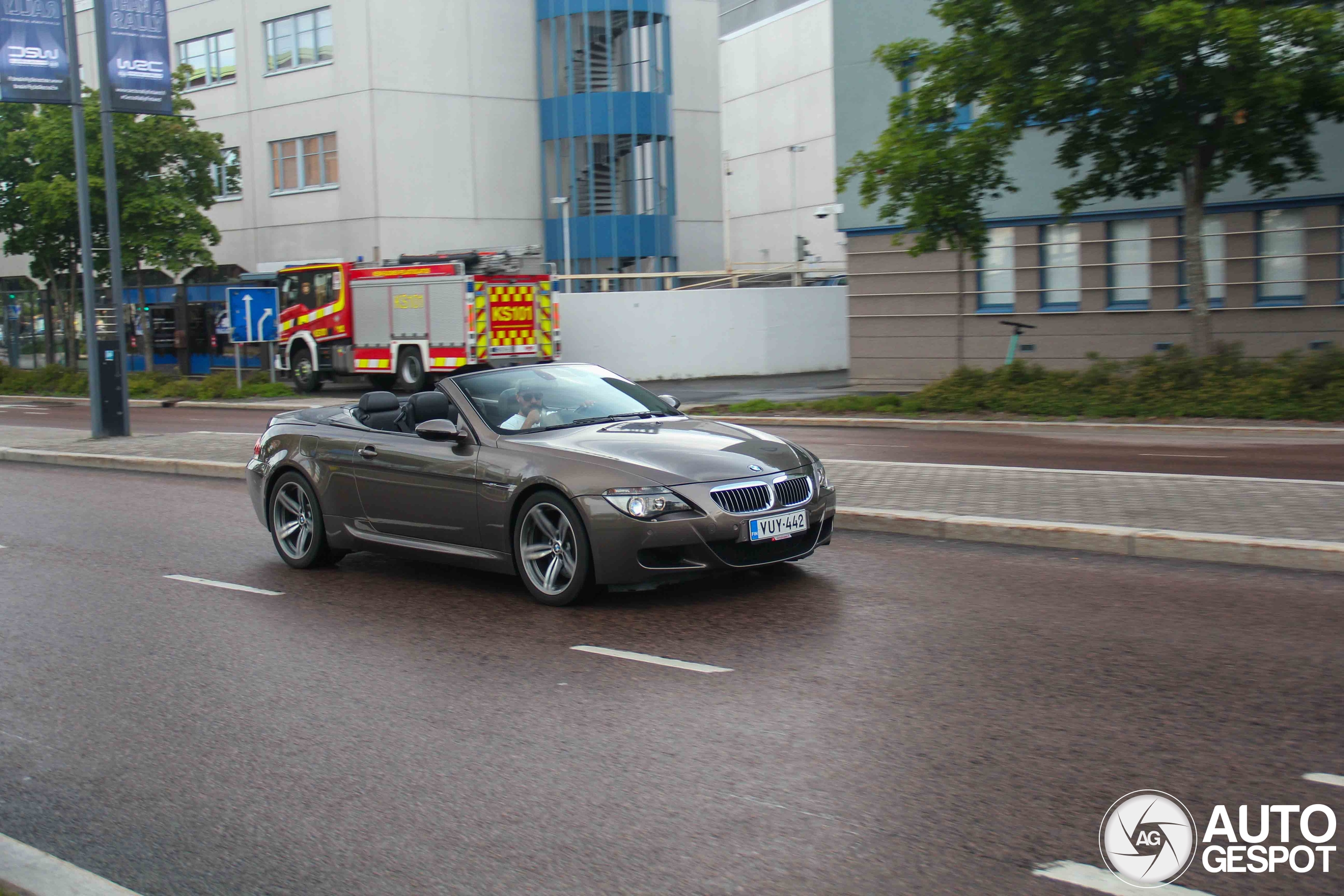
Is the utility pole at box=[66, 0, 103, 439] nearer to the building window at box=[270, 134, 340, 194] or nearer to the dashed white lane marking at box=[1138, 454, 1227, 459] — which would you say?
the dashed white lane marking at box=[1138, 454, 1227, 459]

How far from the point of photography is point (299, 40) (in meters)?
41.8

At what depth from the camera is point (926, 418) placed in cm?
1955

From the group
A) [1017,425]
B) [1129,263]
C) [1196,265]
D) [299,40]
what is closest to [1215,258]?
[1129,263]

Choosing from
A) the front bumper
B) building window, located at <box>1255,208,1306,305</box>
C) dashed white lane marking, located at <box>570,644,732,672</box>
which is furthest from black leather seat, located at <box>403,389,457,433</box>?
building window, located at <box>1255,208,1306,305</box>

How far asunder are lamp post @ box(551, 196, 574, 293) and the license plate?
97.6 ft

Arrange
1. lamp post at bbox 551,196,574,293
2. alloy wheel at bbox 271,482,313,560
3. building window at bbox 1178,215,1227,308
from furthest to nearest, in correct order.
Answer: lamp post at bbox 551,196,574,293, building window at bbox 1178,215,1227,308, alloy wheel at bbox 271,482,313,560

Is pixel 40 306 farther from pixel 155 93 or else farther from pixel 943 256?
pixel 943 256

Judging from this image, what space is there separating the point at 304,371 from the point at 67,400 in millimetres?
7134

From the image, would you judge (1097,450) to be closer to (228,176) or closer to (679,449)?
(679,449)

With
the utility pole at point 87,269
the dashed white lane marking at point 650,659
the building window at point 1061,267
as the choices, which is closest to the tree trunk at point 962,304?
the building window at point 1061,267

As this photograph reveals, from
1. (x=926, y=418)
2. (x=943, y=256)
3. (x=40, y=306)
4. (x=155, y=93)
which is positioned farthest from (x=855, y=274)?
(x=40, y=306)

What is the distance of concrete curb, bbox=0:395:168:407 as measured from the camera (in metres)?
32.6

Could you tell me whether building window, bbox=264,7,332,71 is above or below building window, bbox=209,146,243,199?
above

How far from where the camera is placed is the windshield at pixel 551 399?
27.1ft
